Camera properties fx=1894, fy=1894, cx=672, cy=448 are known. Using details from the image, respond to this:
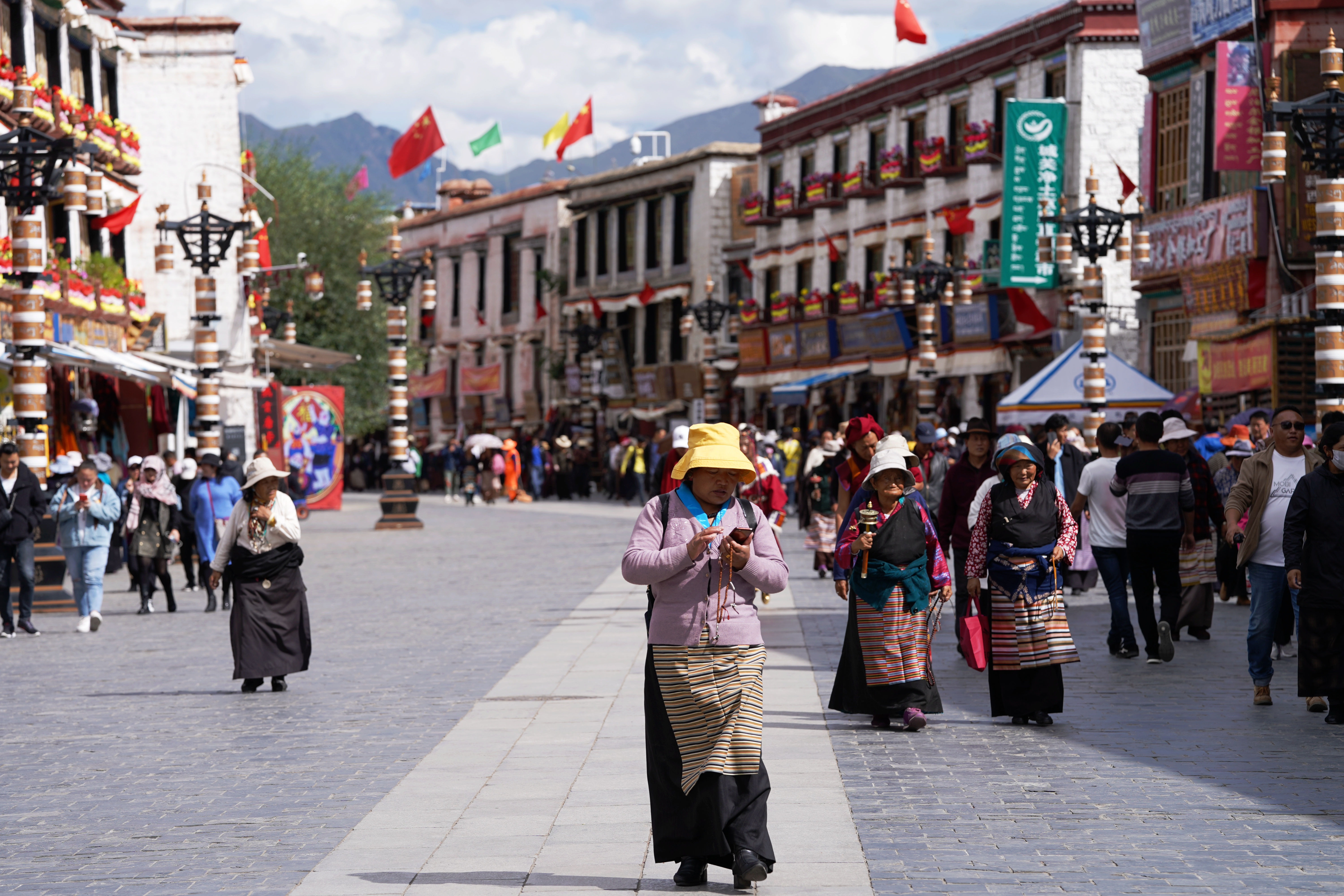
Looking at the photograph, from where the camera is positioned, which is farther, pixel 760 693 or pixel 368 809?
pixel 368 809

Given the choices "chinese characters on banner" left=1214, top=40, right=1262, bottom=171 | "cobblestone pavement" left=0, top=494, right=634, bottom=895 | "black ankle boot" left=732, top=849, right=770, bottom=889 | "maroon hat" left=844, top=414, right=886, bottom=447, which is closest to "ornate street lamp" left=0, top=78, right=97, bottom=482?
"cobblestone pavement" left=0, top=494, right=634, bottom=895

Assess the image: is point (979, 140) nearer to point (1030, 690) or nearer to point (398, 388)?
point (398, 388)

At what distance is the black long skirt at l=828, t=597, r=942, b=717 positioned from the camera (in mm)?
9992

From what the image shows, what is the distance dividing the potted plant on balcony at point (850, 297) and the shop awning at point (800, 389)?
5.14ft

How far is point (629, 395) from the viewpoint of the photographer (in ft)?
193

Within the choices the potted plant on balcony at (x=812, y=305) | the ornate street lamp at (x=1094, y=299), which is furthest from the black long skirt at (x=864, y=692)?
the potted plant on balcony at (x=812, y=305)

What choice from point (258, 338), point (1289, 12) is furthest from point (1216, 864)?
point (258, 338)

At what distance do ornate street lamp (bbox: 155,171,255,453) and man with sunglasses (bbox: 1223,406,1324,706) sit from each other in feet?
53.0

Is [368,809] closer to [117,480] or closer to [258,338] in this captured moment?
[117,480]

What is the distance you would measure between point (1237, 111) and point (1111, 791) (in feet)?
68.7

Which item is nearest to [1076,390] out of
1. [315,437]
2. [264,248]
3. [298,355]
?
[315,437]

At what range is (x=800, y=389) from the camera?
46438mm

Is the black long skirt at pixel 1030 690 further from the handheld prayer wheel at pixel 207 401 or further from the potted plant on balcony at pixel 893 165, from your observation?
the potted plant on balcony at pixel 893 165

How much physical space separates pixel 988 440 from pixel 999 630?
2368 mm
